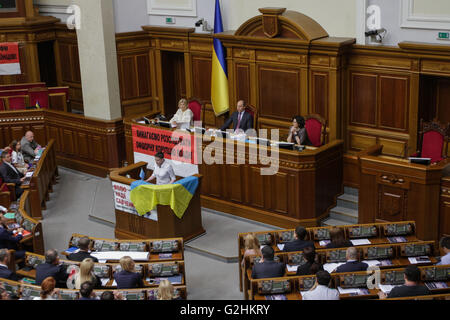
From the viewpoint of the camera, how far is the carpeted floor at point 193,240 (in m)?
8.86

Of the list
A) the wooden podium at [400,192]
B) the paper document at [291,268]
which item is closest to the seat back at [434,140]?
the wooden podium at [400,192]

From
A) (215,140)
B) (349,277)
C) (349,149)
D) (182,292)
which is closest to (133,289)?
(182,292)

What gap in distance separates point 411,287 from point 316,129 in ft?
15.8

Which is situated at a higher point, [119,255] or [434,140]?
[434,140]

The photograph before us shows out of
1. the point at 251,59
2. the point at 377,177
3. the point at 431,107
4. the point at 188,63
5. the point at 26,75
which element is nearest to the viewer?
the point at 377,177

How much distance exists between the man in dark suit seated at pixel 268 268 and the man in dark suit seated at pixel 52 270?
2310 mm

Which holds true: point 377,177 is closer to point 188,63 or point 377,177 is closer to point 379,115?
point 379,115

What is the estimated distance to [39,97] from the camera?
14359mm

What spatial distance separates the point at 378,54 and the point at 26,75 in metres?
9.16

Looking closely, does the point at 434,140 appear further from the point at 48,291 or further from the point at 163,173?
the point at 48,291

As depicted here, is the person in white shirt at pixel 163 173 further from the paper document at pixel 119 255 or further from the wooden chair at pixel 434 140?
the wooden chair at pixel 434 140

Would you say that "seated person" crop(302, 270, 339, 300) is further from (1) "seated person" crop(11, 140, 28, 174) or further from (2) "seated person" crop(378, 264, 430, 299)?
(1) "seated person" crop(11, 140, 28, 174)

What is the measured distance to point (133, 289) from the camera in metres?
6.94

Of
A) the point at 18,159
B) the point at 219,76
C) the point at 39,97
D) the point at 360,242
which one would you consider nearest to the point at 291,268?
the point at 360,242
